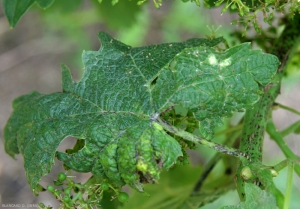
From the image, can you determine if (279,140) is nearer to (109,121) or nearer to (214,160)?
(214,160)

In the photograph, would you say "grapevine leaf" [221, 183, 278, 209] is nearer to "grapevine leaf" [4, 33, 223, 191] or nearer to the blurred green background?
"grapevine leaf" [4, 33, 223, 191]

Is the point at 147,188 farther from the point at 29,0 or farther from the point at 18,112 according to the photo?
the point at 29,0

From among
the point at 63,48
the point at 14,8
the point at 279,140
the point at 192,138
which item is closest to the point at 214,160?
the point at 279,140

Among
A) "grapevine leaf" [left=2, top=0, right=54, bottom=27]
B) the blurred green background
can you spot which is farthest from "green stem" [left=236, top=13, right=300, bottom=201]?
the blurred green background

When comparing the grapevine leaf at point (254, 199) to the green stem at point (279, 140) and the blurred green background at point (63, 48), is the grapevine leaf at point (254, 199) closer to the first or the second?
the green stem at point (279, 140)

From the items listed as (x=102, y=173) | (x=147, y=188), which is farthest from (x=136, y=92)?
(x=147, y=188)

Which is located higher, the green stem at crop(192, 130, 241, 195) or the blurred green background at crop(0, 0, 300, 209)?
the blurred green background at crop(0, 0, 300, 209)

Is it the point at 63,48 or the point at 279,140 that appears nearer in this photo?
the point at 279,140

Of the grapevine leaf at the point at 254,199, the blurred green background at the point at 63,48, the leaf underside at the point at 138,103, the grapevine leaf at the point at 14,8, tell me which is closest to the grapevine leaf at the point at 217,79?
the leaf underside at the point at 138,103
